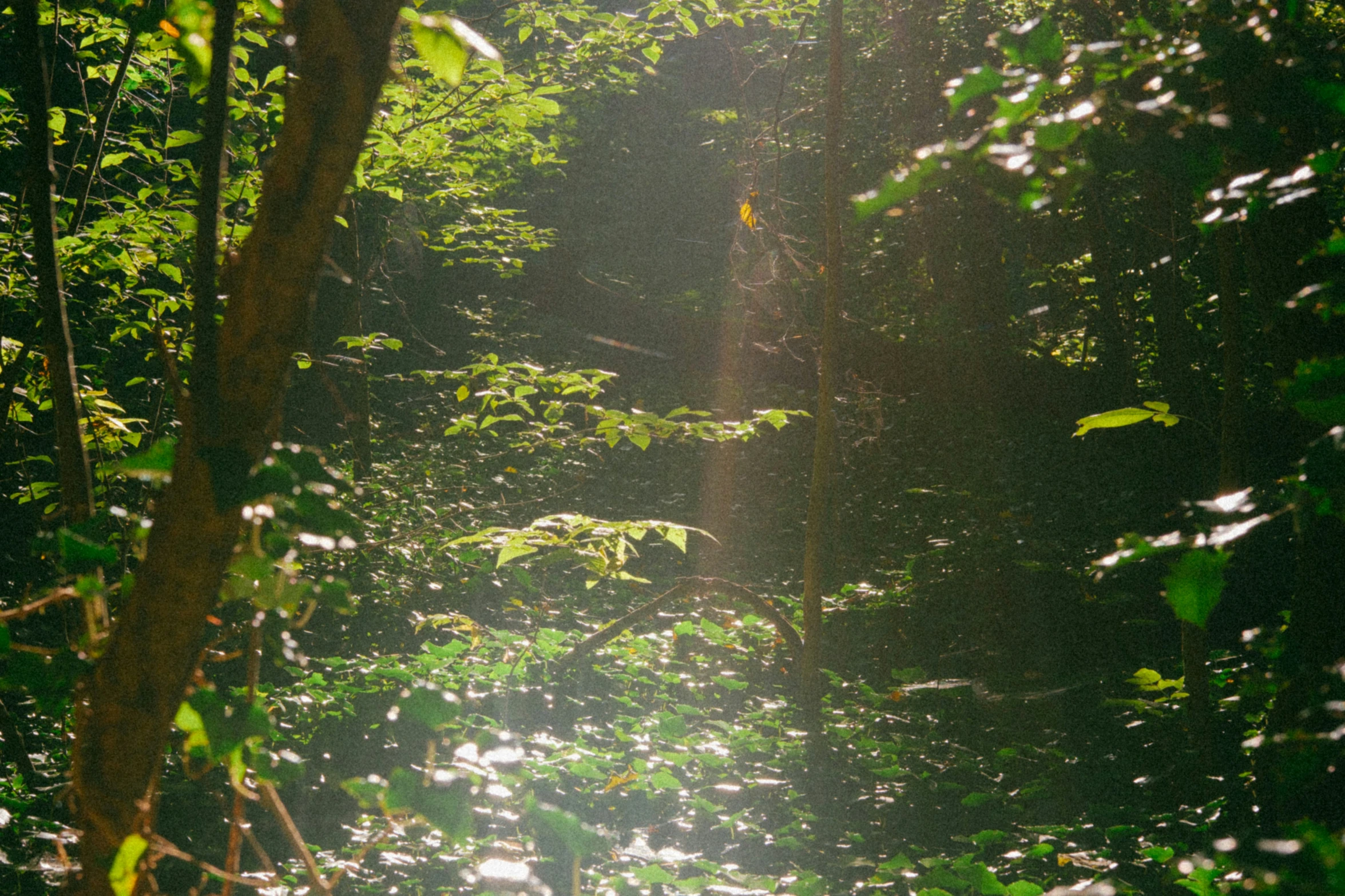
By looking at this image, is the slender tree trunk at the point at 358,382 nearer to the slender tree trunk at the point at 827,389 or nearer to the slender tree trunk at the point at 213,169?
the slender tree trunk at the point at 827,389

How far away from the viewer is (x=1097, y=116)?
39.4 inches

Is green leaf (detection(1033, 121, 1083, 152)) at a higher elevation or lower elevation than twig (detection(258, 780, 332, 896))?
higher

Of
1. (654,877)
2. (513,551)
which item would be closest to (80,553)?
(513,551)

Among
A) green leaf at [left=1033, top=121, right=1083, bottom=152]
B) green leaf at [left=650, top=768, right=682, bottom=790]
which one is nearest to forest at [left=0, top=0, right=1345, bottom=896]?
green leaf at [left=1033, top=121, right=1083, bottom=152]

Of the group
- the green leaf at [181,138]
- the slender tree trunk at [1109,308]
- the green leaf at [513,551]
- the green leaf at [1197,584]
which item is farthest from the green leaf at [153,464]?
the slender tree trunk at [1109,308]

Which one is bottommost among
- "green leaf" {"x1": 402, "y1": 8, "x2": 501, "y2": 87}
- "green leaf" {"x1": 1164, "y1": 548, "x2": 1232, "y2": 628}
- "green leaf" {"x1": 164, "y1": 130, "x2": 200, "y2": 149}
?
"green leaf" {"x1": 1164, "y1": 548, "x2": 1232, "y2": 628}

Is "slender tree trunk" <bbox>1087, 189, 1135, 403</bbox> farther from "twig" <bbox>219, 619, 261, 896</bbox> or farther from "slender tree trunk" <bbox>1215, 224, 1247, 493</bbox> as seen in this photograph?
"twig" <bbox>219, 619, 261, 896</bbox>

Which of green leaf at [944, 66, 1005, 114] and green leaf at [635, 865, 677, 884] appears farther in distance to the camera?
green leaf at [635, 865, 677, 884]

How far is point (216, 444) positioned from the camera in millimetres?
1012

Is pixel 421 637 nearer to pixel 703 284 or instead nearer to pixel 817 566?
pixel 817 566

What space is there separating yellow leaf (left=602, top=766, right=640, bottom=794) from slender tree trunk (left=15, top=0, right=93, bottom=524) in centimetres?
282

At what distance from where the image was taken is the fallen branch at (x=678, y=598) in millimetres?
4707

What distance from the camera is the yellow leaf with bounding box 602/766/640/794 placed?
152 inches

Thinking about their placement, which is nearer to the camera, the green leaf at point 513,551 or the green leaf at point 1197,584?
the green leaf at point 1197,584
